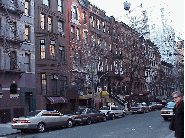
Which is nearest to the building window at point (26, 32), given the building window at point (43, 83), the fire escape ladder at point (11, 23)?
the fire escape ladder at point (11, 23)

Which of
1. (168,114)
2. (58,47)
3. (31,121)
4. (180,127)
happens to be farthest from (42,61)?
(180,127)

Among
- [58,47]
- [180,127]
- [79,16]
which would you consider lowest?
[180,127]

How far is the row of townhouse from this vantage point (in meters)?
24.6

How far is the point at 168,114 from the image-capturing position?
808 inches

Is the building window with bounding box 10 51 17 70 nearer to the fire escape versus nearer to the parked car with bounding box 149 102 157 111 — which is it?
the fire escape

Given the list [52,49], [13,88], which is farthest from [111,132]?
[52,49]

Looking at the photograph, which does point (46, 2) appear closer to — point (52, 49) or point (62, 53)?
point (52, 49)

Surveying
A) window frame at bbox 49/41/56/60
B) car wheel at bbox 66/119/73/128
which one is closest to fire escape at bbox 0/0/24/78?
window frame at bbox 49/41/56/60

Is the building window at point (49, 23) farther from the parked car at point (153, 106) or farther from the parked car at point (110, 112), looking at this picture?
the parked car at point (153, 106)

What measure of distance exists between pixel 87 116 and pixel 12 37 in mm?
10412

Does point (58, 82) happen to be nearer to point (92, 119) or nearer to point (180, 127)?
point (92, 119)

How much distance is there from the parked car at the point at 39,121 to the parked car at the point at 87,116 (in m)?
1.45

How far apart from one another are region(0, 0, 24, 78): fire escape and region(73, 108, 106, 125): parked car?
24.6ft

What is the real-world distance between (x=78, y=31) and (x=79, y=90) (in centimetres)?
817
